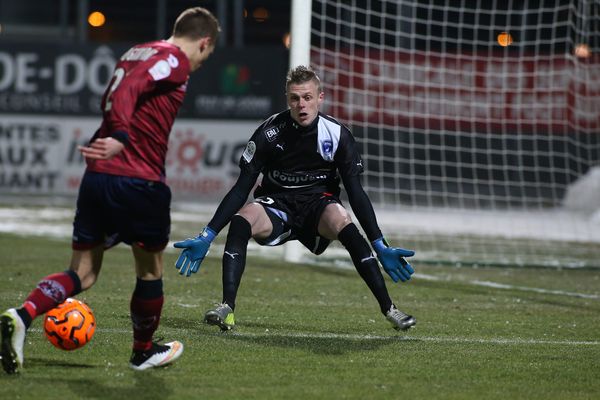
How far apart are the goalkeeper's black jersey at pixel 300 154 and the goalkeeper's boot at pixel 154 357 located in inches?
80.1

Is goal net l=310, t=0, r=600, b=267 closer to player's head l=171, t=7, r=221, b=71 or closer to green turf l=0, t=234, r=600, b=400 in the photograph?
green turf l=0, t=234, r=600, b=400

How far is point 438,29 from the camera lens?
1897 cm

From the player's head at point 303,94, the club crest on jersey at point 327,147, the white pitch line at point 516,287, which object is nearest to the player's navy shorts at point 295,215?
the club crest on jersey at point 327,147

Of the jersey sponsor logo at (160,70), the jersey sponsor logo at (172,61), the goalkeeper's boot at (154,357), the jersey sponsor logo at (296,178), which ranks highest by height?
the jersey sponsor logo at (172,61)

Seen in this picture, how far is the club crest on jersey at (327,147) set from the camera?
7660 millimetres

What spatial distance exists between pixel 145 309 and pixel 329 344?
5.13 feet

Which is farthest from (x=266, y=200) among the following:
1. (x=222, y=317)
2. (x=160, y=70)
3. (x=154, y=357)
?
(x=160, y=70)

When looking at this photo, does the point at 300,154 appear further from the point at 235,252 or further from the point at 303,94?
the point at 235,252

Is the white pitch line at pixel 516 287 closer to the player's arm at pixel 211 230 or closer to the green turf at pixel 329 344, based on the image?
the green turf at pixel 329 344

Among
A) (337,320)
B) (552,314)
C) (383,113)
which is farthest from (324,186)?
(383,113)

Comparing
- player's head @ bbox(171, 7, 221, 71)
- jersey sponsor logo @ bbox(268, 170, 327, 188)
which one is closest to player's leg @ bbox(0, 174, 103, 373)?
player's head @ bbox(171, 7, 221, 71)

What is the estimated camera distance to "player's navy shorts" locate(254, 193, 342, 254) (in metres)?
7.66

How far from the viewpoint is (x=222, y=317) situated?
7098 mm

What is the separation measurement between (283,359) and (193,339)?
789 millimetres
